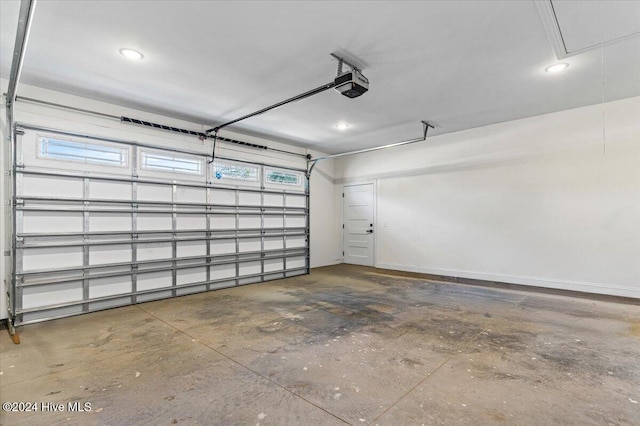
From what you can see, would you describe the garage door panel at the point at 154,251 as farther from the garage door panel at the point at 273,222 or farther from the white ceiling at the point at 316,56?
the white ceiling at the point at 316,56

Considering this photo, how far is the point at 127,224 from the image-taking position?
4609mm

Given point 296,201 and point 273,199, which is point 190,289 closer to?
point 273,199

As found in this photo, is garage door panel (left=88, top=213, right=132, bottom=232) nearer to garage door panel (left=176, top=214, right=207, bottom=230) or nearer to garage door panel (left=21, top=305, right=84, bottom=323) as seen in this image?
garage door panel (left=176, top=214, right=207, bottom=230)

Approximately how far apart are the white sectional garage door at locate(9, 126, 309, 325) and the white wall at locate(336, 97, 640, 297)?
336 centimetres

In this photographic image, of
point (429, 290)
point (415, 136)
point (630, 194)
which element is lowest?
point (429, 290)

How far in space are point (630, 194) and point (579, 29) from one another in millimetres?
3196

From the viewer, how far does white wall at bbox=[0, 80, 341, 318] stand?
370 centimetres

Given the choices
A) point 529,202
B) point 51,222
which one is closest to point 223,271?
point 51,222

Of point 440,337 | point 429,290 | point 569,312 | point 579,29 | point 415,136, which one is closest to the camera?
point 579,29

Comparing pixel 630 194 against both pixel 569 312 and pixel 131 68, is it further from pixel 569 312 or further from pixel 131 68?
Answer: pixel 131 68

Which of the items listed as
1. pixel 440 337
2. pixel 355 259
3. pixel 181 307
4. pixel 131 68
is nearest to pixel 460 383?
pixel 440 337

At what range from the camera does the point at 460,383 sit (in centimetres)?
229

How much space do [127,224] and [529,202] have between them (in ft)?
22.6

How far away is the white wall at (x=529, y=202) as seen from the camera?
459 centimetres
